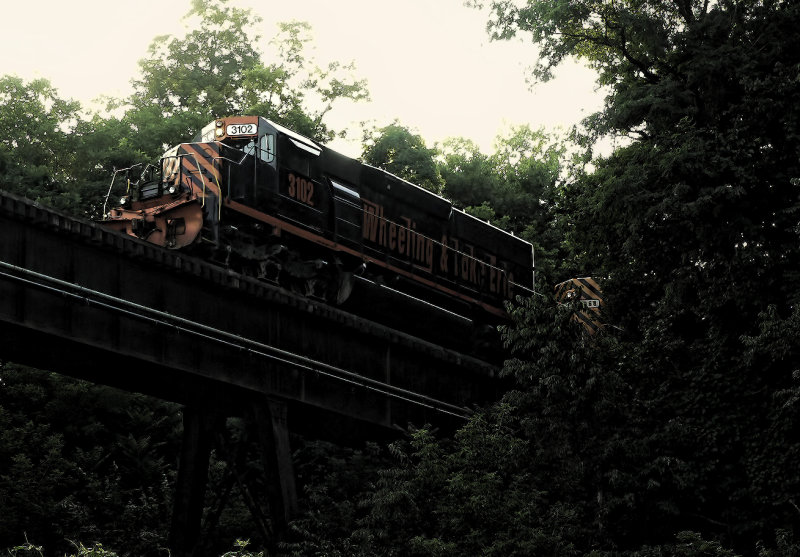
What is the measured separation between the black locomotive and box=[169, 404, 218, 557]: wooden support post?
127 inches

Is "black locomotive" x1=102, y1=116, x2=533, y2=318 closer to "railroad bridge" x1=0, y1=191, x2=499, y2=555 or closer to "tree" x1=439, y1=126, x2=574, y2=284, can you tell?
"railroad bridge" x1=0, y1=191, x2=499, y2=555

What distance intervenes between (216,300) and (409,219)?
9810 millimetres

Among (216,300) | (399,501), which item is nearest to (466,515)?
(399,501)

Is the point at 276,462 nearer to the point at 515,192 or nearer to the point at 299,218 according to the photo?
the point at 299,218

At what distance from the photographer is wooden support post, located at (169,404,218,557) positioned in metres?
18.4

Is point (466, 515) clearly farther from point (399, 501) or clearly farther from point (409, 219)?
point (409, 219)

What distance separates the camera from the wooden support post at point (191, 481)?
1839cm

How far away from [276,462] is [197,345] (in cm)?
261

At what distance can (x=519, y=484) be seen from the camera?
63.3ft

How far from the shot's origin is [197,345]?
16984 mm

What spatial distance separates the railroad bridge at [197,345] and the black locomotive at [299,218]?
2.38 m

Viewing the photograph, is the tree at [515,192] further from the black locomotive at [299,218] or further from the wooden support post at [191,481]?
the wooden support post at [191,481]

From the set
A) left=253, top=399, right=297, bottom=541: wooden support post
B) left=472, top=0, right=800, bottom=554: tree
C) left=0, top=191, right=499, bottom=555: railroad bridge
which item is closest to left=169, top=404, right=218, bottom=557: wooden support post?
left=0, top=191, right=499, bottom=555: railroad bridge

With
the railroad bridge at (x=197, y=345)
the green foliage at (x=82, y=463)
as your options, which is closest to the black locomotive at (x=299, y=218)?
the railroad bridge at (x=197, y=345)
